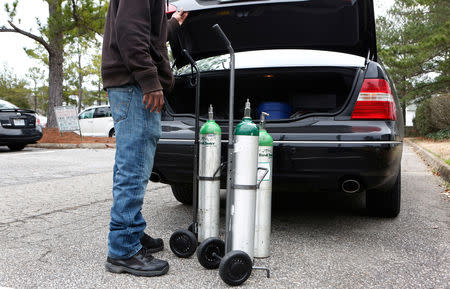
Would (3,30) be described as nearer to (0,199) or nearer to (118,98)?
(0,199)

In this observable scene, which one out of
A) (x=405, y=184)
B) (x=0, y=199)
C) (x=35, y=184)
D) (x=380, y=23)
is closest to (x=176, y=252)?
(x=0, y=199)

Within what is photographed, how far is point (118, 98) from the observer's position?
2.12 m

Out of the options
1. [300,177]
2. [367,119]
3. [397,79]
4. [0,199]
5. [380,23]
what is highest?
[380,23]

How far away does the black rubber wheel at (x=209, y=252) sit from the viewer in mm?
2170

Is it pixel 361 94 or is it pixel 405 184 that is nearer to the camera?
pixel 361 94

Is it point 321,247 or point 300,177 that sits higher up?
point 300,177

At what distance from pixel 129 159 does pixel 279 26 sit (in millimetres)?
1799

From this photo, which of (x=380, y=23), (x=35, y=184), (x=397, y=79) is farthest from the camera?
(x=380, y=23)

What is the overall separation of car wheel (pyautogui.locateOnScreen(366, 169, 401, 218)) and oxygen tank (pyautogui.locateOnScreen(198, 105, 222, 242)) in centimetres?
144

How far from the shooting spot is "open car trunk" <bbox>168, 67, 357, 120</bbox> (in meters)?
3.03

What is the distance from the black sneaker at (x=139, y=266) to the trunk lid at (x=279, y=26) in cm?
173

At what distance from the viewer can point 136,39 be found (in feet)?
6.34

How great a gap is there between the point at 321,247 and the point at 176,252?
37.5 inches

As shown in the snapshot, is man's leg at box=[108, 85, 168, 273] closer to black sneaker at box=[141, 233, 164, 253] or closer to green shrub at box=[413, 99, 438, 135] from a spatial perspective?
black sneaker at box=[141, 233, 164, 253]
